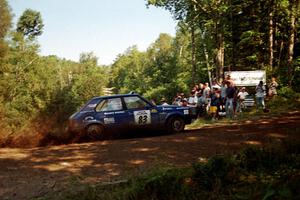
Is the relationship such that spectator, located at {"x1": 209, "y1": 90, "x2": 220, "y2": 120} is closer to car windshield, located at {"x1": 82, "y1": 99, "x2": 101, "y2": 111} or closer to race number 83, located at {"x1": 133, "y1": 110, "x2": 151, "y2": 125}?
race number 83, located at {"x1": 133, "y1": 110, "x2": 151, "y2": 125}

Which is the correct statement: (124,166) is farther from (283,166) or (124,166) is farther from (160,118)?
(160,118)

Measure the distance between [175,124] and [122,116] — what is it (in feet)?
6.47

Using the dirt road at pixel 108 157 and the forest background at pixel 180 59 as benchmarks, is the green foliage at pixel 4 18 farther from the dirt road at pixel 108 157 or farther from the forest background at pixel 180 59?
the dirt road at pixel 108 157

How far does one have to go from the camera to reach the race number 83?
13680mm

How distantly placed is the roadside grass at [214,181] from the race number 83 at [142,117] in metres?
6.13

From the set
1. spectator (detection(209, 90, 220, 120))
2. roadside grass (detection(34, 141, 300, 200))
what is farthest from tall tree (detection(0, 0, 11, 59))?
roadside grass (detection(34, 141, 300, 200))

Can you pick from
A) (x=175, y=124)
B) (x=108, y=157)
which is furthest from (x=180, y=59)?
(x=108, y=157)

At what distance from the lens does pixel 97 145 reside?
1173 cm

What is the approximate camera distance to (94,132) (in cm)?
1327

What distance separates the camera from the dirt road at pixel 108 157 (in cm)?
801

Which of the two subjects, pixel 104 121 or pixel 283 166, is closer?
pixel 283 166

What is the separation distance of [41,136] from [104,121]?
2137 mm

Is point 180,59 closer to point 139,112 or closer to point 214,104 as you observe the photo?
point 214,104

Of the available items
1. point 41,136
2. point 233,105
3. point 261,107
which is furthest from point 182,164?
point 261,107
